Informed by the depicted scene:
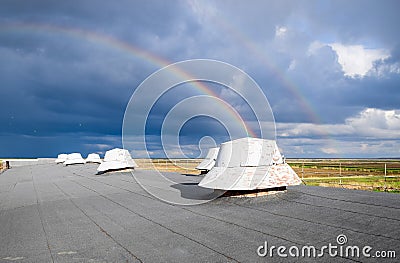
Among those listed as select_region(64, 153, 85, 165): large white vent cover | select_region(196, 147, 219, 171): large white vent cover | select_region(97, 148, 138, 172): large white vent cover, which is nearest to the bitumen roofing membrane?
select_region(196, 147, 219, 171): large white vent cover

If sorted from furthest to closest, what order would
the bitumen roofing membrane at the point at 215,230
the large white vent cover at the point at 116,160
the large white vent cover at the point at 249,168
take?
the large white vent cover at the point at 116,160 < the large white vent cover at the point at 249,168 < the bitumen roofing membrane at the point at 215,230

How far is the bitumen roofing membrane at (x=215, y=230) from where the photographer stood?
6016 mm

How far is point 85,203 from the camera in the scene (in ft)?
43.6

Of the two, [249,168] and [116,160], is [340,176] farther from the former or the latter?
[249,168]

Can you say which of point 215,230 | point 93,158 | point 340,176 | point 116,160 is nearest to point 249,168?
point 215,230

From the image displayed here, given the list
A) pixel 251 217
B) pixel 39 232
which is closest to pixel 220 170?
pixel 251 217

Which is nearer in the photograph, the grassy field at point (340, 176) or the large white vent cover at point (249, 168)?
the large white vent cover at point (249, 168)

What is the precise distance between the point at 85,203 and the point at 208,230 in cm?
762

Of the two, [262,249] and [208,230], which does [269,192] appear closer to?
[208,230]

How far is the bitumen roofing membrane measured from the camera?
6016 millimetres

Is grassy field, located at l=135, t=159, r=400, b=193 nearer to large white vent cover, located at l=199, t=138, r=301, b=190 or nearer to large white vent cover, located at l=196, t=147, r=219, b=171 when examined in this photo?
large white vent cover, located at l=196, t=147, r=219, b=171

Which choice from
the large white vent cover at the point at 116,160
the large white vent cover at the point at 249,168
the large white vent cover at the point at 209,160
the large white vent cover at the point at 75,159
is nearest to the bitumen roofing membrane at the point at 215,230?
the large white vent cover at the point at 249,168

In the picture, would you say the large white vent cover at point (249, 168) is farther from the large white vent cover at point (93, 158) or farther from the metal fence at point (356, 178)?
the large white vent cover at point (93, 158)

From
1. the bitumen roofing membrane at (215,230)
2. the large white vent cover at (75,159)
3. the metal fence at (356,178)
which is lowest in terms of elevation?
the metal fence at (356,178)
